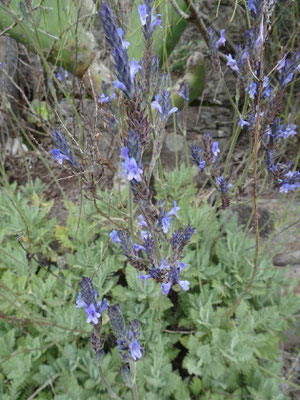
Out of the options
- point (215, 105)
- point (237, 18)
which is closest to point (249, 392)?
point (215, 105)

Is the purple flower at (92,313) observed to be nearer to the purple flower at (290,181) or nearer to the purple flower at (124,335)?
the purple flower at (124,335)

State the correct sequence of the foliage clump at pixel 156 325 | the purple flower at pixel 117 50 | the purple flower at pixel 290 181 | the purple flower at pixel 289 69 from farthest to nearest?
1. the foliage clump at pixel 156 325
2. the purple flower at pixel 290 181
3. the purple flower at pixel 289 69
4. the purple flower at pixel 117 50

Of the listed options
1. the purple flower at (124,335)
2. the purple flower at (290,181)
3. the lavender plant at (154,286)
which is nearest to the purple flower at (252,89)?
the lavender plant at (154,286)

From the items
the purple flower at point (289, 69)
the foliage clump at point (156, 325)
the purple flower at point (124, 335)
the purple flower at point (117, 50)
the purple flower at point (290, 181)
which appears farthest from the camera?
the foliage clump at point (156, 325)

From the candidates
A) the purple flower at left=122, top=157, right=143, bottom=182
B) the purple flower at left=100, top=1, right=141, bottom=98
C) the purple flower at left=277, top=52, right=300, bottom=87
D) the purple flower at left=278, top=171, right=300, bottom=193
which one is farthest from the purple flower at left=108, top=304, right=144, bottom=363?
the purple flower at left=277, top=52, right=300, bottom=87

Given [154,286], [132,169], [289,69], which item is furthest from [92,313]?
[289,69]

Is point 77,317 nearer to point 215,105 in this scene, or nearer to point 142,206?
point 142,206

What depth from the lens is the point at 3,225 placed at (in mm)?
2014

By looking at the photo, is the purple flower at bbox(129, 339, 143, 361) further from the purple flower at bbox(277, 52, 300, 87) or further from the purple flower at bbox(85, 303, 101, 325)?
the purple flower at bbox(277, 52, 300, 87)

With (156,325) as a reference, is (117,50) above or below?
above

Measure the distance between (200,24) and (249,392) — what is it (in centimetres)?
210

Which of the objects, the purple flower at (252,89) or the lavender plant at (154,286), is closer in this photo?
the lavender plant at (154,286)

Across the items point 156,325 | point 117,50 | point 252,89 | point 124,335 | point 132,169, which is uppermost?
point 252,89

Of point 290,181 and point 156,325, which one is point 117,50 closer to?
point 290,181
